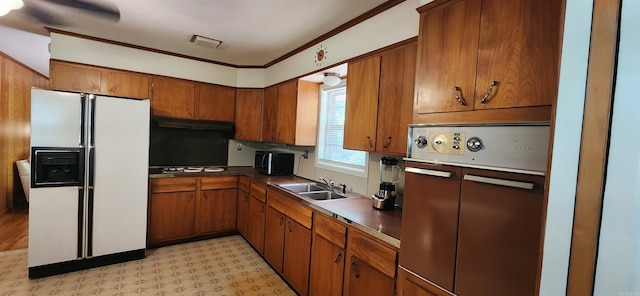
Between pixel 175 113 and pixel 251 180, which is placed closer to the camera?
pixel 251 180

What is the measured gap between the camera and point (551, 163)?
0.65 metres

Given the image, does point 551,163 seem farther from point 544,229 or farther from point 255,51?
point 255,51

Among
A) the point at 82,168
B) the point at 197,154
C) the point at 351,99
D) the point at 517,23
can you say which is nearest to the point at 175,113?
the point at 197,154

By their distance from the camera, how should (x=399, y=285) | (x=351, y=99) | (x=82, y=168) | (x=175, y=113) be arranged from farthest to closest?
(x=175, y=113)
(x=82, y=168)
(x=351, y=99)
(x=399, y=285)

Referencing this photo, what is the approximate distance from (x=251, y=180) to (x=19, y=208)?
14.6 feet

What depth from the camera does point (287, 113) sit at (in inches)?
134

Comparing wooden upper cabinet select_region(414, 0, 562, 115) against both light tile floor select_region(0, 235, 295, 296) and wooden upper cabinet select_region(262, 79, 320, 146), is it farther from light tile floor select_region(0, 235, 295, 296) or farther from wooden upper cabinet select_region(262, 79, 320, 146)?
light tile floor select_region(0, 235, 295, 296)

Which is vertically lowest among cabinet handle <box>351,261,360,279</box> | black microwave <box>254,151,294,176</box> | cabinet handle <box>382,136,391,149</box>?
cabinet handle <box>351,261,360,279</box>

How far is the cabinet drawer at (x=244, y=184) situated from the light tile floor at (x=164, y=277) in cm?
78

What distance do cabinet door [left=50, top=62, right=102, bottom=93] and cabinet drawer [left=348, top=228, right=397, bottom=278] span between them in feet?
11.1

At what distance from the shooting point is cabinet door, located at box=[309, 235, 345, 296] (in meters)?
1.94

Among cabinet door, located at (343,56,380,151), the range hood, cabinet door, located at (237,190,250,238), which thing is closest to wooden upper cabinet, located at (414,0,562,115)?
cabinet door, located at (343,56,380,151)

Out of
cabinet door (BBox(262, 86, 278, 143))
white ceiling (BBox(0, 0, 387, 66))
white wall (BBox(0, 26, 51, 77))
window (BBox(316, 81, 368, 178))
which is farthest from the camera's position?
cabinet door (BBox(262, 86, 278, 143))

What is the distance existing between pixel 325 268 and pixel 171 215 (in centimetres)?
226
